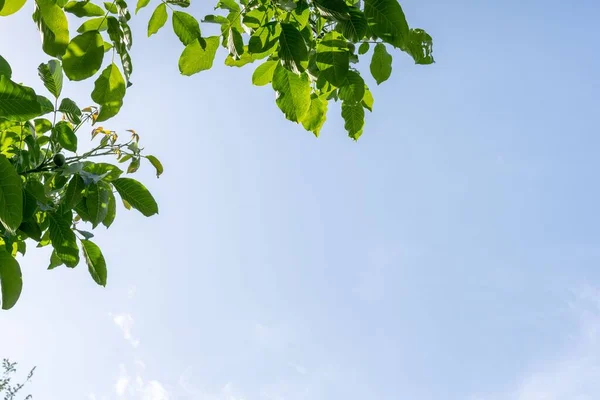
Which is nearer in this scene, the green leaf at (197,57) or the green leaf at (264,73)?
the green leaf at (197,57)

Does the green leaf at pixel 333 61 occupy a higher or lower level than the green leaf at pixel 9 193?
higher

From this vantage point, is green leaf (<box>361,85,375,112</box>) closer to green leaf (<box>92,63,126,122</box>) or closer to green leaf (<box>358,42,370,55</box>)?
green leaf (<box>358,42,370,55</box>)

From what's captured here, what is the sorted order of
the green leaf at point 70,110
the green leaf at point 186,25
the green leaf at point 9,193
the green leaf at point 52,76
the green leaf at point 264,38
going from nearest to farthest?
the green leaf at point 9,193
the green leaf at point 264,38
the green leaf at point 186,25
the green leaf at point 52,76
the green leaf at point 70,110

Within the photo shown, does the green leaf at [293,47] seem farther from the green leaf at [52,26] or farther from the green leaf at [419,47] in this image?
the green leaf at [52,26]

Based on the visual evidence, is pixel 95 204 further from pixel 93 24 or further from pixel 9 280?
pixel 93 24

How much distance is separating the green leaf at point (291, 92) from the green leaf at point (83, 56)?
0.49 m

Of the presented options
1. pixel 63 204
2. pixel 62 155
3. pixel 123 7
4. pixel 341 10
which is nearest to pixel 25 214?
pixel 63 204

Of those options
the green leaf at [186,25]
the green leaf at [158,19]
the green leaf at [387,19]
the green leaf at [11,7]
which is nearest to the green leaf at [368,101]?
the green leaf at [387,19]

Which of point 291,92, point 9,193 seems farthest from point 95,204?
point 291,92

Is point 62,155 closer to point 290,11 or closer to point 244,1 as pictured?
point 244,1

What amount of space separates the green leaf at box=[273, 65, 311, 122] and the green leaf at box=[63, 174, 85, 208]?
0.68 meters

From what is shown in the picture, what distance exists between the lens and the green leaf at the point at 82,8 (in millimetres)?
1329

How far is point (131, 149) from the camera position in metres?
1.86

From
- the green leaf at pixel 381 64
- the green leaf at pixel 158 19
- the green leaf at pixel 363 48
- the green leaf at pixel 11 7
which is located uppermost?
the green leaf at pixel 363 48
